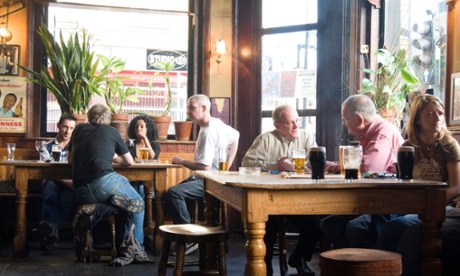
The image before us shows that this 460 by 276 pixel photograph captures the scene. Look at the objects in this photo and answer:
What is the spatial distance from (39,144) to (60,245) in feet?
3.31

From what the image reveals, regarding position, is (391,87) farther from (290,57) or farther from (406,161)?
(406,161)

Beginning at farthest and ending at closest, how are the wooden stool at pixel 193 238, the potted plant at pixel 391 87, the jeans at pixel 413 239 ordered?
1. the potted plant at pixel 391 87
2. the wooden stool at pixel 193 238
3. the jeans at pixel 413 239

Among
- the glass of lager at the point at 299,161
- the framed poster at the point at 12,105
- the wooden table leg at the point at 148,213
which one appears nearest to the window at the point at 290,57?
the wooden table leg at the point at 148,213

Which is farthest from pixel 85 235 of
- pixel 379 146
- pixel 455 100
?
pixel 455 100

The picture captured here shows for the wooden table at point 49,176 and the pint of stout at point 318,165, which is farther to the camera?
the wooden table at point 49,176

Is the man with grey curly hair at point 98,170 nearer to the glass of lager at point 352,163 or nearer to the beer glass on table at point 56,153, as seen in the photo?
the beer glass on table at point 56,153

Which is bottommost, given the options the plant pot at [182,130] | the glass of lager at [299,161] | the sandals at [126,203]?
the sandals at [126,203]

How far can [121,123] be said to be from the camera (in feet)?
22.7

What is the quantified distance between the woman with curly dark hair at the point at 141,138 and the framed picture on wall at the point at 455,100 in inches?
113

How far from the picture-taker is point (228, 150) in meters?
6.22

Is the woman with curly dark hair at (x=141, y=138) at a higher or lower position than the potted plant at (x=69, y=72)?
lower

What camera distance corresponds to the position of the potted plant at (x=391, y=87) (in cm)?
566

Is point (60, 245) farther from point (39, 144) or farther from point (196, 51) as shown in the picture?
point (196, 51)

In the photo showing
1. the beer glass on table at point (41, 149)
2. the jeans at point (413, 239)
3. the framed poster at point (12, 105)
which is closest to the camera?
the jeans at point (413, 239)
